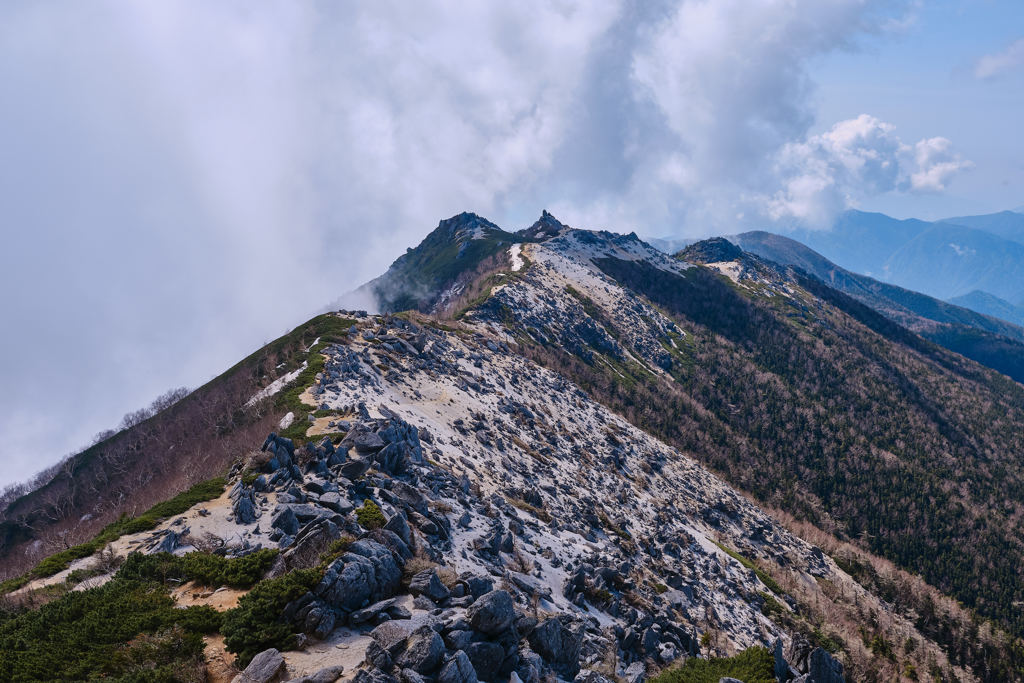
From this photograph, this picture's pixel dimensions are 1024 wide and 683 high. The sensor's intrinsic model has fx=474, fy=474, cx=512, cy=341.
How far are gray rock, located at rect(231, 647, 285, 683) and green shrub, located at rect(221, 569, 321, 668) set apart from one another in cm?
85

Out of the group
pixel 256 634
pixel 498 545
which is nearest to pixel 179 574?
pixel 256 634

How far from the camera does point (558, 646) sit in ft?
68.4

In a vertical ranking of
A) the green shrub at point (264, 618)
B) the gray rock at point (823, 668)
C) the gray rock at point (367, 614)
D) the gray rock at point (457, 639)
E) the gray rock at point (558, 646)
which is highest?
the green shrub at point (264, 618)

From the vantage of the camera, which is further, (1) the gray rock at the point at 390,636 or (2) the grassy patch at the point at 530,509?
(2) the grassy patch at the point at 530,509

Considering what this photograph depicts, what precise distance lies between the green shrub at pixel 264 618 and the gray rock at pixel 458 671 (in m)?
5.48

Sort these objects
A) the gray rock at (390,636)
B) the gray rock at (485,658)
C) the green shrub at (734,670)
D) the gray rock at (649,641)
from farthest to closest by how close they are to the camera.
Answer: the gray rock at (649,641) → the green shrub at (734,670) → the gray rock at (485,658) → the gray rock at (390,636)

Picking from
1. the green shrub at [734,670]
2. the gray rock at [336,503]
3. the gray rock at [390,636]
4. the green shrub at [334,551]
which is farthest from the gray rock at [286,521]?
the green shrub at [734,670]

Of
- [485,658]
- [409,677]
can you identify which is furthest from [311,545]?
[485,658]

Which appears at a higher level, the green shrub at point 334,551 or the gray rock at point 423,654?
the green shrub at point 334,551

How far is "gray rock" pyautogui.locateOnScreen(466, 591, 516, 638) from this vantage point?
17797 mm

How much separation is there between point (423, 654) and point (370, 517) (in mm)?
10046

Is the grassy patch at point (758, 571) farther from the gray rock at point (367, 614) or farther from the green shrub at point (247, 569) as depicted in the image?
the green shrub at point (247, 569)

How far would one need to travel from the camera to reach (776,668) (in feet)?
74.1

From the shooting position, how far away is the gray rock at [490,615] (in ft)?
58.4
